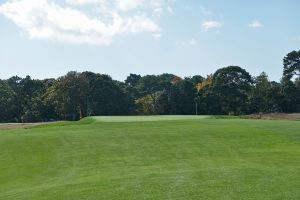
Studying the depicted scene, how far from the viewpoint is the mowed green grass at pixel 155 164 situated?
14.0m

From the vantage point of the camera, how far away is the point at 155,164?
2241cm

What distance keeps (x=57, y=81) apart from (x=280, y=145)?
257 ft

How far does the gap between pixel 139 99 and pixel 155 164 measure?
8819 cm

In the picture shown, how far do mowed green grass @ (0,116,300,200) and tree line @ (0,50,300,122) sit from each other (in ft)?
209

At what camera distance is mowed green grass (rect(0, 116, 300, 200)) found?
45.9 ft

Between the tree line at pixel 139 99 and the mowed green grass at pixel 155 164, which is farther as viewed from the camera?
the tree line at pixel 139 99

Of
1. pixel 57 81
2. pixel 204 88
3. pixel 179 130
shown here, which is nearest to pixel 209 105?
pixel 204 88

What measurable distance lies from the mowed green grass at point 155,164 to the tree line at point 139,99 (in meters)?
63.7

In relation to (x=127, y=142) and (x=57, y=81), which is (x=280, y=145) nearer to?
(x=127, y=142)

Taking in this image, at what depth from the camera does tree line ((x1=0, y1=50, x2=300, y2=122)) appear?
99.2 meters

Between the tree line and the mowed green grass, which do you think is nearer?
the mowed green grass

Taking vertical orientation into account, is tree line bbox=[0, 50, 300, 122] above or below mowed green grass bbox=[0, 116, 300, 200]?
above

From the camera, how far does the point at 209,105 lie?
103812 millimetres

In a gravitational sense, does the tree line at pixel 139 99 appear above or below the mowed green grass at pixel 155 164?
above
